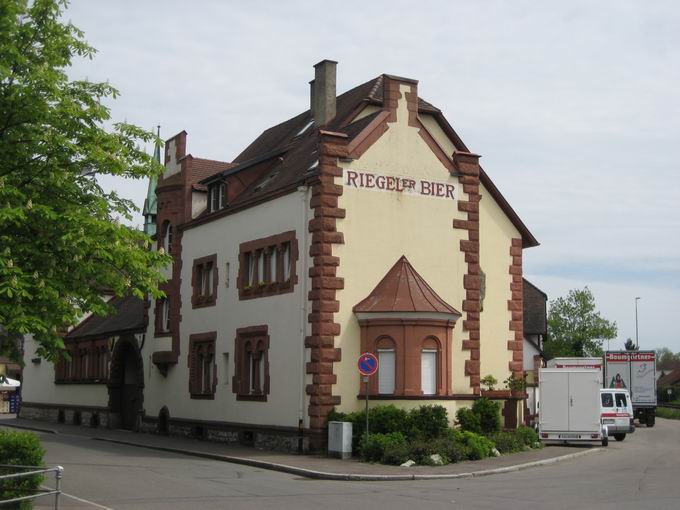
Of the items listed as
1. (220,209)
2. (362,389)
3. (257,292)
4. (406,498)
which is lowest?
(406,498)

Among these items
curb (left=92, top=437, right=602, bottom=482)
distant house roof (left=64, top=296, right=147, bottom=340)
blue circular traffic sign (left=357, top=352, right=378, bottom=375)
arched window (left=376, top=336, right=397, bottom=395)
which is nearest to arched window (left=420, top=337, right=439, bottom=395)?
arched window (left=376, top=336, right=397, bottom=395)

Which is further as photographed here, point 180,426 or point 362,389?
point 180,426

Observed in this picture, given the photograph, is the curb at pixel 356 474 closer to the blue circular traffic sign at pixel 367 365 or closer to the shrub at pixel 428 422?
the shrub at pixel 428 422

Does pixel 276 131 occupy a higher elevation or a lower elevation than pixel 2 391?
higher

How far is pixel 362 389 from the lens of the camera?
97.7 feet

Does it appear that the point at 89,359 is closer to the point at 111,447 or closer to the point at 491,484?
the point at 111,447

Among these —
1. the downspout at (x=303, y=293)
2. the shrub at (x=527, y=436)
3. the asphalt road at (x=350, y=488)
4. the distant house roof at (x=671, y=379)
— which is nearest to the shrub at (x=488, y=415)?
the shrub at (x=527, y=436)

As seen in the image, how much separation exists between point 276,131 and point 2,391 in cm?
4099

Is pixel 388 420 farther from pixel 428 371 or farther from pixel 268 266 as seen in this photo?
pixel 268 266

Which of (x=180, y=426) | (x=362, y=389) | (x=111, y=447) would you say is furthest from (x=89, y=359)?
(x=362, y=389)

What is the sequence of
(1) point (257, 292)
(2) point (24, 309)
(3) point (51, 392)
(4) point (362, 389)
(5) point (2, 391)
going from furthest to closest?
(5) point (2, 391) < (3) point (51, 392) < (1) point (257, 292) < (4) point (362, 389) < (2) point (24, 309)

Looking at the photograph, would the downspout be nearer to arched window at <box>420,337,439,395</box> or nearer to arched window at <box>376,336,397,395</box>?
arched window at <box>376,336,397,395</box>

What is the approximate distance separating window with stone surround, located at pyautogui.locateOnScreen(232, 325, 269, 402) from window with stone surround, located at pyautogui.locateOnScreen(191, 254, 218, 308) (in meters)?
2.91

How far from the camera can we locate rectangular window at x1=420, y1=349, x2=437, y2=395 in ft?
97.5
